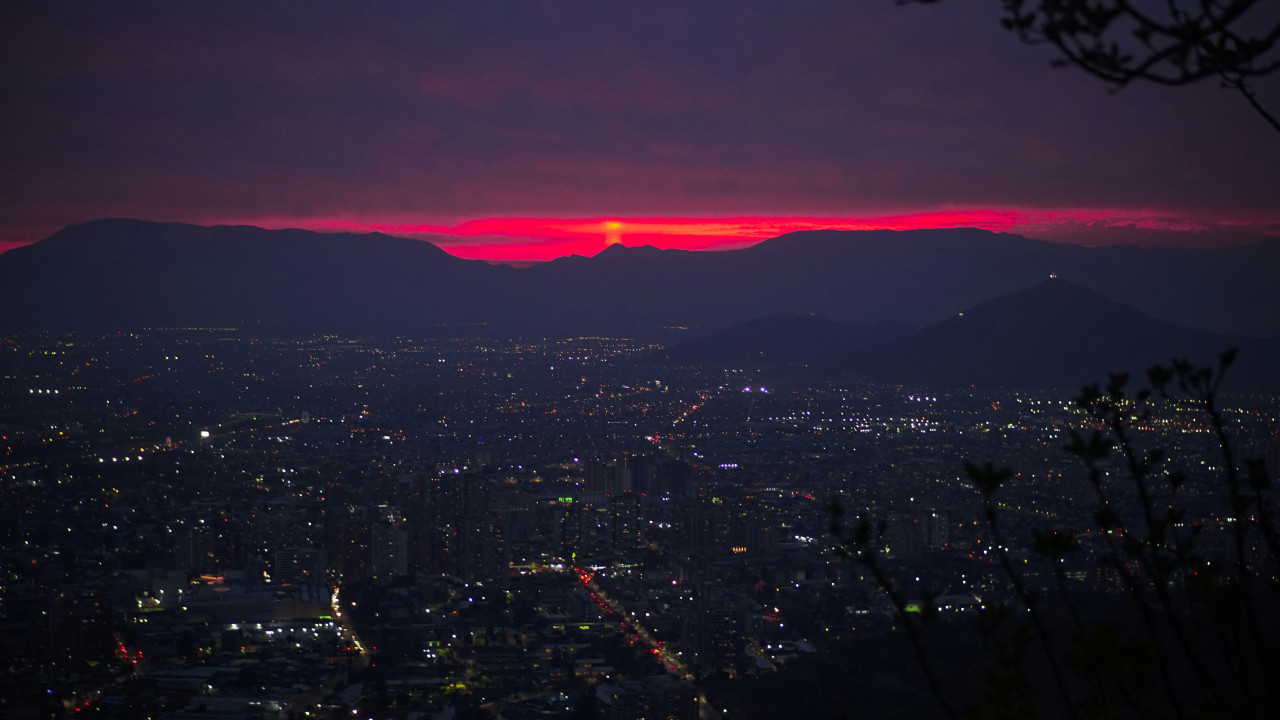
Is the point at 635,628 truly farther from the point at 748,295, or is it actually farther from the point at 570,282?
the point at 570,282

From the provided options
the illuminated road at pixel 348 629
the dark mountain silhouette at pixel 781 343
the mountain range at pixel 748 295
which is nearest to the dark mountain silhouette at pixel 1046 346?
the mountain range at pixel 748 295

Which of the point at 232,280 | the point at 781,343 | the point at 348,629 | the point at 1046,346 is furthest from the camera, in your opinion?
the point at 781,343

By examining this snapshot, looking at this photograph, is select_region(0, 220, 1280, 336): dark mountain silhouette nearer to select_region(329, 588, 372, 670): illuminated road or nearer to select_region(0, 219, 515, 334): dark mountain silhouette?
select_region(0, 219, 515, 334): dark mountain silhouette

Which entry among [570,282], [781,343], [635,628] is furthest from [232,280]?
[635,628]

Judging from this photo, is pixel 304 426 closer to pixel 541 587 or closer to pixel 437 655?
pixel 541 587

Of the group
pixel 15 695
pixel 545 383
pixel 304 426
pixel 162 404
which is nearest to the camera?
pixel 15 695

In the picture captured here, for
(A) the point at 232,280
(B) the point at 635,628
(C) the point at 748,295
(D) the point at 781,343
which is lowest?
(B) the point at 635,628

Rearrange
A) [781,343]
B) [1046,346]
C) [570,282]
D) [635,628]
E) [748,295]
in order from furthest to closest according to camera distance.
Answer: [570,282] < [748,295] < [781,343] < [1046,346] < [635,628]

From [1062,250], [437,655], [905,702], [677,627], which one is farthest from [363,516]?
[1062,250]
